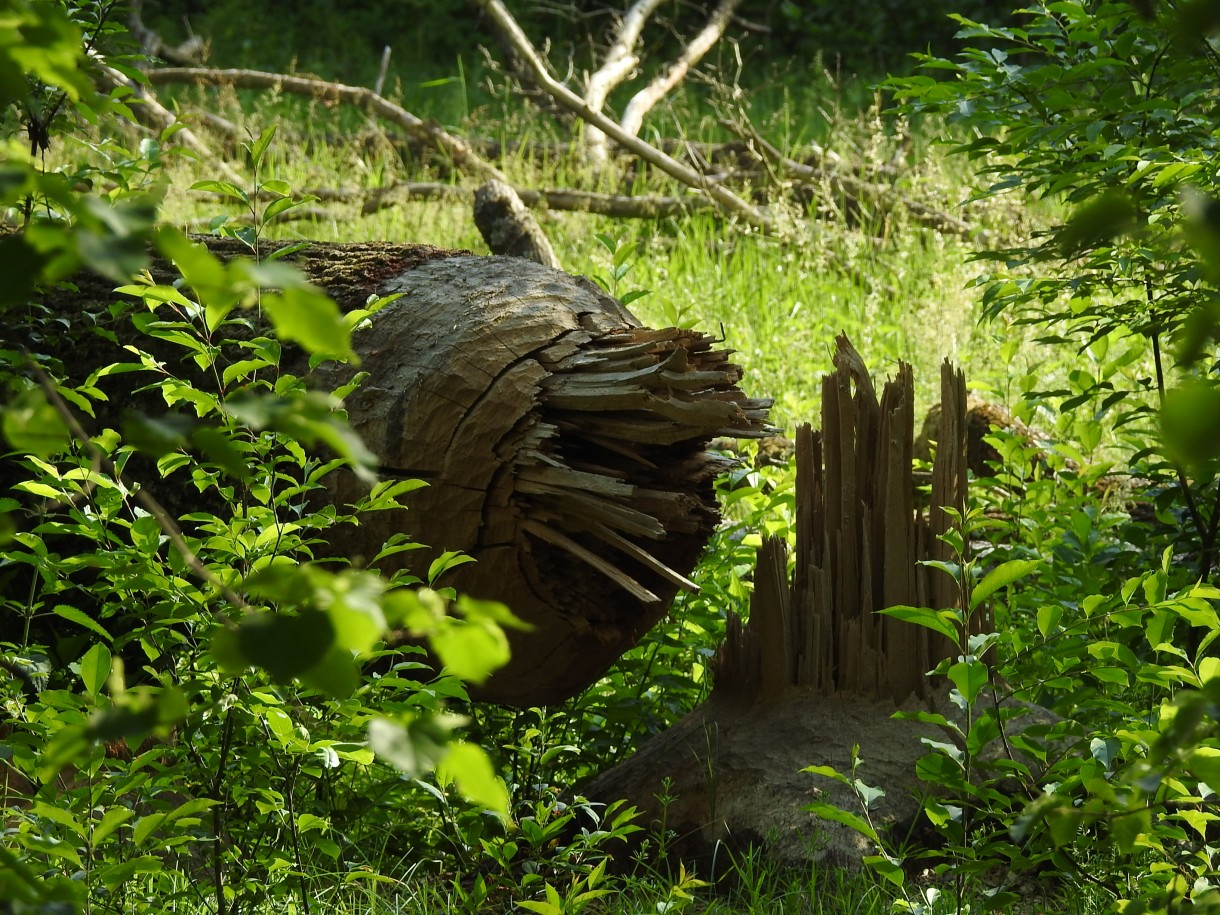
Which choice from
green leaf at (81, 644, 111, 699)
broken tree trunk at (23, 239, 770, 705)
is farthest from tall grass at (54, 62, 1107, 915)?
green leaf at (81, 644, 111, 699)

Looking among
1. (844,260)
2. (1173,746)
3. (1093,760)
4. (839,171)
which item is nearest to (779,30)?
(839,171)

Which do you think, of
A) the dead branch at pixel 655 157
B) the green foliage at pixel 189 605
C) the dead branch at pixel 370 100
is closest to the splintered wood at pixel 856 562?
the green foliage at pixel 189 605

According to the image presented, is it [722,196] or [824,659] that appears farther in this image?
[722,196]

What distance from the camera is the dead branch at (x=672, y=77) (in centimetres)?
870

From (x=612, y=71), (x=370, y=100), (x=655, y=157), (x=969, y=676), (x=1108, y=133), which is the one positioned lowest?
(x=969, y=676)

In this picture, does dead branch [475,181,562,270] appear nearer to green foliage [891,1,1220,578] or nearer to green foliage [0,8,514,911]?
green foliage [0,8,514,911]

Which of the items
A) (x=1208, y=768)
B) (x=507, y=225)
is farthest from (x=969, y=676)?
(x=507, y=225)

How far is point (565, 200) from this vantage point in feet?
24.9

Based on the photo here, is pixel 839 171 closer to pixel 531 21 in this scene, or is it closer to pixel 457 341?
pixel 457 341

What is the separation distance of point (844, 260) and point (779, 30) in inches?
335

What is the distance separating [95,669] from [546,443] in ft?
3.65

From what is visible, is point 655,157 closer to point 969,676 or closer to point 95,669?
point 969,676

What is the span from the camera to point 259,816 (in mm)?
2533

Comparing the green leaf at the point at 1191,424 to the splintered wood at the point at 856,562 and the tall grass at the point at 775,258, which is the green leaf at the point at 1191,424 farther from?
the tall grass at the point at 775,258
